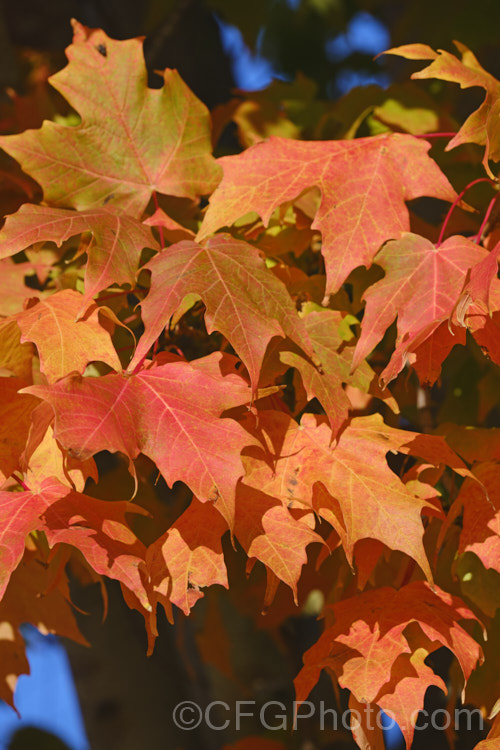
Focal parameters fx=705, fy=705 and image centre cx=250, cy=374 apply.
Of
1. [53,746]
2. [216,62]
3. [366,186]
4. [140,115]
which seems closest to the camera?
[366,186]

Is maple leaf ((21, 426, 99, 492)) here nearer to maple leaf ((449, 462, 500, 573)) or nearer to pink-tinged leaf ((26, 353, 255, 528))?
pink-tinged leaf ((26, 353, 255, 528))

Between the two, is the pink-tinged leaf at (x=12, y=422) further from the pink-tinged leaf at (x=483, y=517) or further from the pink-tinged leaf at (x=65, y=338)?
the pink-tinged leaf at (x=483, y=517)

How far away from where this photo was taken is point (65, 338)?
670mm

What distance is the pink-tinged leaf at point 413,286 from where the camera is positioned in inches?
26.7

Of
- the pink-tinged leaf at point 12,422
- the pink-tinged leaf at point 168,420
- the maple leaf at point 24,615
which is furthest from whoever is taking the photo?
the maple leaf at point 24,615

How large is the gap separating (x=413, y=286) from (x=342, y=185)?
15cm

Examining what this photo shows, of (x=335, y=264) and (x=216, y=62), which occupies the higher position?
(x=216, y=62)

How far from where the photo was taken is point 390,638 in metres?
0.65

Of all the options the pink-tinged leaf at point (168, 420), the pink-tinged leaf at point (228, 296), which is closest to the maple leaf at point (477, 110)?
the pink-tinged leaf at point (228, 296)

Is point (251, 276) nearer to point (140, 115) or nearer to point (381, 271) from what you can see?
point (381, 271)

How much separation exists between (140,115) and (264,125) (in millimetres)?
369

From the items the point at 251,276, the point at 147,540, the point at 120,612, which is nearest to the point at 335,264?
the point at 251,276

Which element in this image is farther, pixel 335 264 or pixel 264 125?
pixel 264 125

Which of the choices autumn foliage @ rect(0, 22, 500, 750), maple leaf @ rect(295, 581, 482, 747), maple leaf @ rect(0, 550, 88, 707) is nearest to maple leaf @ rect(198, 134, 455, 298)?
Result: autumn foliage @ rect(0, 22, 500, 750)
